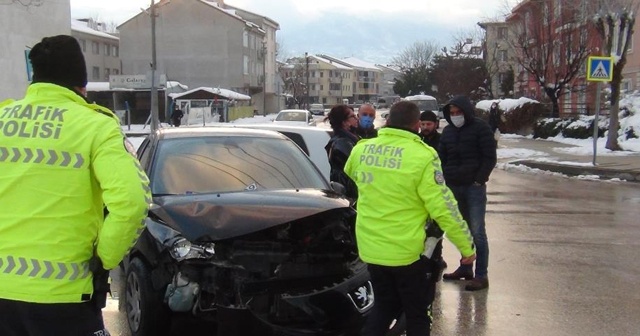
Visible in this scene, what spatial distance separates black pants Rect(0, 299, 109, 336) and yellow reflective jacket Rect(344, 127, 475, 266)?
6.25 ft

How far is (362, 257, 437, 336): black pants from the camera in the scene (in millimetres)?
4070

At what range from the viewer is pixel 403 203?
408 cm

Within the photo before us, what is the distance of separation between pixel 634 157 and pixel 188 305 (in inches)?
713

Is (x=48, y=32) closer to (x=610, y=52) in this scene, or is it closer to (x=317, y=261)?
(x=610, y=52)

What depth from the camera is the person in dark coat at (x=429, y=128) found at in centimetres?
771

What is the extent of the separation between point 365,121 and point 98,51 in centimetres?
7585

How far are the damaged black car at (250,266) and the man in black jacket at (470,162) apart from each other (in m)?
1.86

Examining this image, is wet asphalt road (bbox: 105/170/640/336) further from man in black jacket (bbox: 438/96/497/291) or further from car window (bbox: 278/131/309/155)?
car window (bbox: 278/131/309/155)

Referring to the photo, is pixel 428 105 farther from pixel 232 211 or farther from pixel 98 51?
pixel 98 51

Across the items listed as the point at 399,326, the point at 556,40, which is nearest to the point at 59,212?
the point at 399,326

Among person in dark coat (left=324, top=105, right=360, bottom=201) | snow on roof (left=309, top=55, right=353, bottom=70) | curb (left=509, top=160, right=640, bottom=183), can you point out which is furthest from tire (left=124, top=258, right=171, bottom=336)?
snow on roof (left=309, top=55, right=353, bottom=70)

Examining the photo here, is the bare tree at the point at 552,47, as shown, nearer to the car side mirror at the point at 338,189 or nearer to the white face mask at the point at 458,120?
the white face mask at the point at 458,120

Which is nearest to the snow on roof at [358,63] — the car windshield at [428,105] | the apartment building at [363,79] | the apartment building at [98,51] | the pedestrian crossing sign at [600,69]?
the apartment building at [363,79]

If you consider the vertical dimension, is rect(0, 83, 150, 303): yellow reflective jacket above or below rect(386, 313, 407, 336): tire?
above
